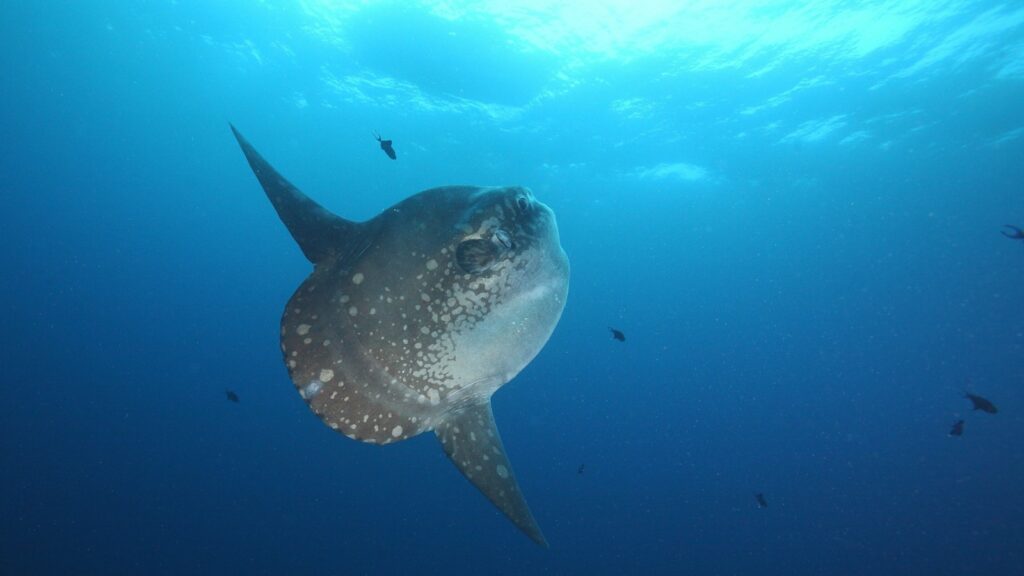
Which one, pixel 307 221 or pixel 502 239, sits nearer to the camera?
pixel 502 239

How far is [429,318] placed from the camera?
7.48 ft

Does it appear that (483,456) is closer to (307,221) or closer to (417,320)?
(417,320)

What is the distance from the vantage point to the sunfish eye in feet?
7.81

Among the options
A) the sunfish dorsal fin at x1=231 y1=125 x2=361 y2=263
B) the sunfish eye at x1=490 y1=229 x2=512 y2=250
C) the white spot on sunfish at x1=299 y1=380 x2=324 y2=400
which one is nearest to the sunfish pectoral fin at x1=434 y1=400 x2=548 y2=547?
the white spot on sunfish at x1=299 y1=380 x2=324 y2=400

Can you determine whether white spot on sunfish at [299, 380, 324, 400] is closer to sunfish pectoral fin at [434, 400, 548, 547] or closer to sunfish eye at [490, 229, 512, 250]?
sunfish pectoral fin at [434, 400, 548, 547]

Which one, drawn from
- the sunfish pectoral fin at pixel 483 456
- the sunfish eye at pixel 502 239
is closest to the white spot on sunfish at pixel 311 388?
the sunfish pectoral fin at pixel 483 456

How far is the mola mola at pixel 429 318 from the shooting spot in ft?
7.24

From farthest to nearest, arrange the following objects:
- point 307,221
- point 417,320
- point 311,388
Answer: point 307,221, point 417,320, point 311,388

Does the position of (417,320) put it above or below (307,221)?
below

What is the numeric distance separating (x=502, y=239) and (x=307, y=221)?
3.47 ft

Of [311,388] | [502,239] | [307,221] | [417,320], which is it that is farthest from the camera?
[307,221]

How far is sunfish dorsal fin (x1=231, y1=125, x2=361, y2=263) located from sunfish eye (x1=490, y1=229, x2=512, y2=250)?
0.77 metres

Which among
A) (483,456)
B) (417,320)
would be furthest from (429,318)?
(483,456)

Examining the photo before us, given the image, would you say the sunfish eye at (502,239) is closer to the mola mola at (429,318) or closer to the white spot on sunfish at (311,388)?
the mola mola at (429,318)
